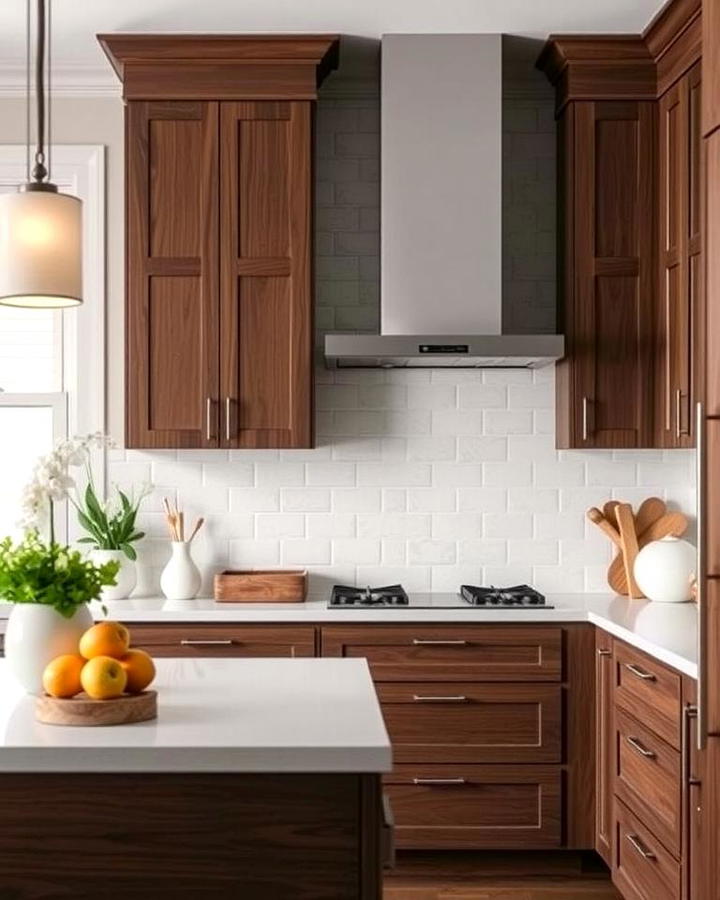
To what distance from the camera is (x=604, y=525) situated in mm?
4660

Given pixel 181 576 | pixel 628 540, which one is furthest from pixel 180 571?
pixel 628 540

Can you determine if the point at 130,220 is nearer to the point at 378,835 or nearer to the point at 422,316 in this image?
the point at 422,316

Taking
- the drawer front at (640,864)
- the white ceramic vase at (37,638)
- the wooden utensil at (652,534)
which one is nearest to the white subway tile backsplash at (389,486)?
the wooden utensil at (652,534)

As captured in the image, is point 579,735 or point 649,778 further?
point 579,735

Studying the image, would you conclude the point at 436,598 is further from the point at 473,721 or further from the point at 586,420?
the point at 586,420

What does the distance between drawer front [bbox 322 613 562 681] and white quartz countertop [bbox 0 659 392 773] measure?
5.12 ft

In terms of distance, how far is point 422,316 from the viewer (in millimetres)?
4395

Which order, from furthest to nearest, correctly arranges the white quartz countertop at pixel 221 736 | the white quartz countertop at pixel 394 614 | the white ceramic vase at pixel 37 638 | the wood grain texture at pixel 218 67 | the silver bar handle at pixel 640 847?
the wood grain texture at pixel 218 67
the white quartz countertop at pixel 394 614
the silver bar handle at pixel 640 847
the white ceramic vase at pixel 37 638
the white quartz countertop at pixel 221 736

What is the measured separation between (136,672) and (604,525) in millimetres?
2738

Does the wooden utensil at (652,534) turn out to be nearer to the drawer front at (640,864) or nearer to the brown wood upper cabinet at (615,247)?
the brown wood upper cabinet at (615,247)

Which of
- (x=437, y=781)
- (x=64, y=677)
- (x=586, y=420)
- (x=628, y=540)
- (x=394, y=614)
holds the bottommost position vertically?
(x=437, y=781)

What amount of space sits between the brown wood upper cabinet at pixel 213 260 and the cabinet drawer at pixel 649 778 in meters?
1.54

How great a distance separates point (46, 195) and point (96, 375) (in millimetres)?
2447

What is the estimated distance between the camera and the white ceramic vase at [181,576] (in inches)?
179
